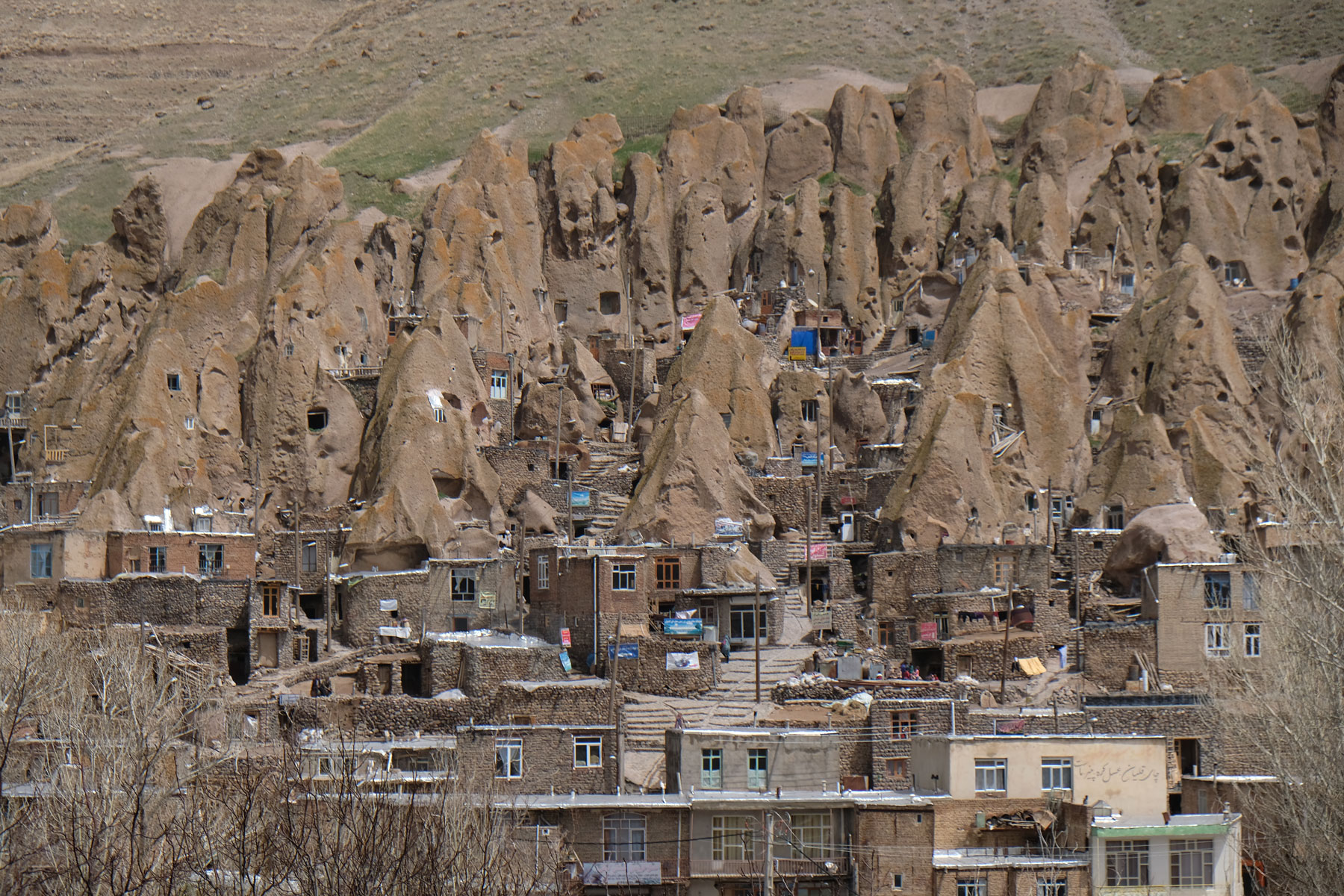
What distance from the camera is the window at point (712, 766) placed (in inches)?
2178

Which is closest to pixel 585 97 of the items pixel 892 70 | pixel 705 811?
pixel 892 70

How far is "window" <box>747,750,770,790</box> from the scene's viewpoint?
55.2 m

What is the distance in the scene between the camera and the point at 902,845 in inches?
1982

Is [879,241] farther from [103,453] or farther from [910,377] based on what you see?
[103,453]

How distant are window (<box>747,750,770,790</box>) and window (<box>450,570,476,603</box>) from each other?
20.8m

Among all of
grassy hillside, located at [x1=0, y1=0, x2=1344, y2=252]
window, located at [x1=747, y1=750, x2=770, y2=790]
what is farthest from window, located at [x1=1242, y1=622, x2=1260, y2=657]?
grassy hillside, located at [x1=0, y1=0, x2=1344, y2=252]

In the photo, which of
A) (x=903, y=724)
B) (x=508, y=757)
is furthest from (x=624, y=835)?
(x=903, y=724)

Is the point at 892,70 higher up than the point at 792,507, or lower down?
higher up

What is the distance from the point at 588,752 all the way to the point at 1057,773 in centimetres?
1168

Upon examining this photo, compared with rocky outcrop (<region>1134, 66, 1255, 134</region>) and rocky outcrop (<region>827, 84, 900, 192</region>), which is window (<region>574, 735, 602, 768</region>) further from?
rocky outcrop (<region>1134, 66, 1255, 134</region>)

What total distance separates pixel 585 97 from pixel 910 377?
4966cm

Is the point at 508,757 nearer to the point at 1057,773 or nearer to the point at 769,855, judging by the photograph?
the point at 769,855

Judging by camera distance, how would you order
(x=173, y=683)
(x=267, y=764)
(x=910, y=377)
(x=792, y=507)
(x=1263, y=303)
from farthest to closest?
1. (x=1263, y=303)
2. (x=910, y=377)
3. (x=792, y=507)
4. (x=173, y=683)
5. (x=267, y=764)

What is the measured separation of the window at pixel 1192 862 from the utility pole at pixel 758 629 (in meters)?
17.0
